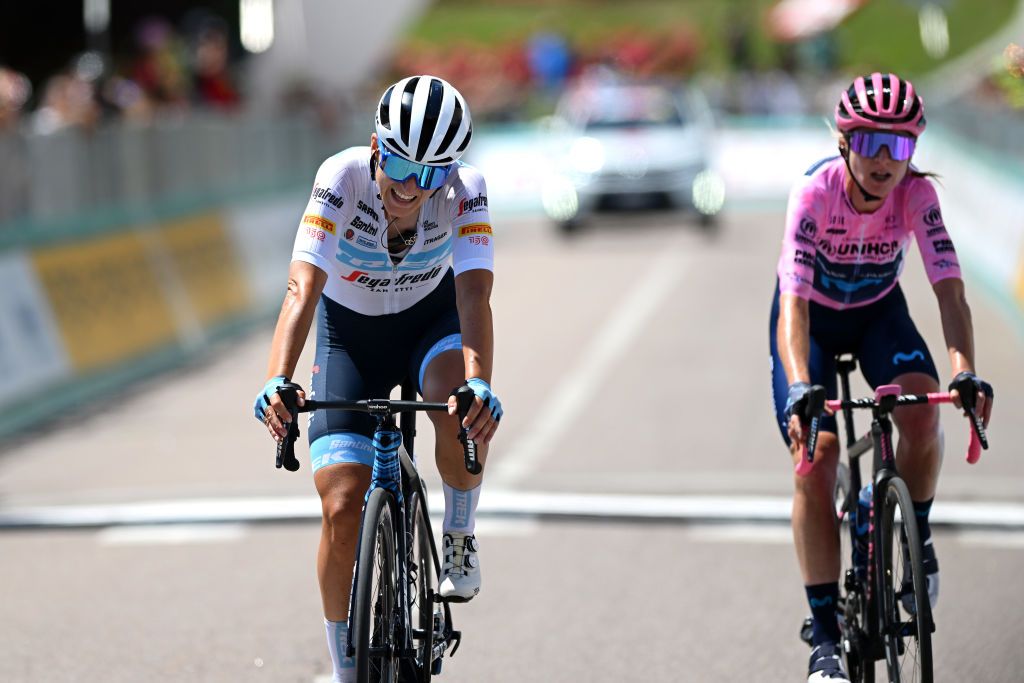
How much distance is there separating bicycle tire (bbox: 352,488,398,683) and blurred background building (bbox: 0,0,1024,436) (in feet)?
13.0

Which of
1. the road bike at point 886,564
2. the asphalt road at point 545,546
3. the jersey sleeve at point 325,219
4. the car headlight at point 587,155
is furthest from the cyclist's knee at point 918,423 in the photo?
the car headlight at point 587,155

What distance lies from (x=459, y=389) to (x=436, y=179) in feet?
2.25

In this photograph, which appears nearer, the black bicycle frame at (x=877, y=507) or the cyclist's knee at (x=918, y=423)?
the black bicycle frame at (x=877, y=507)

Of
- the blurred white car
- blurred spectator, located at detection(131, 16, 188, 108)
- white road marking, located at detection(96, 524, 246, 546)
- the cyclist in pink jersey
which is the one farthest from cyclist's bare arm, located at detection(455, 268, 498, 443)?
the blurred white car

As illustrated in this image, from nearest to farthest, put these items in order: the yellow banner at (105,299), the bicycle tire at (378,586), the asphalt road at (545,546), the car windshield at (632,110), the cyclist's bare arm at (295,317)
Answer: the bicycle tire at (378,586) → the cyclist's bare arm at (295,317) → the asphalt road at (545,546) → the yellow banner at (105,299) → the car windshield at (632,110)

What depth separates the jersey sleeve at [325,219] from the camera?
5.19 metres

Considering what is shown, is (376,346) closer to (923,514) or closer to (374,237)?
(374,237)

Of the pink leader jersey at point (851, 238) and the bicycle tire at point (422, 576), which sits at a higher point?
the pink leader jersey at point (851, 238)

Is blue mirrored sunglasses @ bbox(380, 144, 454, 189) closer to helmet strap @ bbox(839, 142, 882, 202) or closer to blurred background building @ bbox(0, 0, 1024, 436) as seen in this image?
helmet strap @ bbox(839, 142, 882, 202)

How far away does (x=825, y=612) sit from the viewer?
5586 millimetres

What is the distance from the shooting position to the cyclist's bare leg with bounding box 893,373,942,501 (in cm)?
551

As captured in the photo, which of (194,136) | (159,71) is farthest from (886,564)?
(159,71)

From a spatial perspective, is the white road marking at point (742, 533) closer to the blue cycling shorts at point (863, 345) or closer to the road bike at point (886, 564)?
the blue cycling shorts at point (863, 345)

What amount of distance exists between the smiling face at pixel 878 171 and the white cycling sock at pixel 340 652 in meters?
2.22
